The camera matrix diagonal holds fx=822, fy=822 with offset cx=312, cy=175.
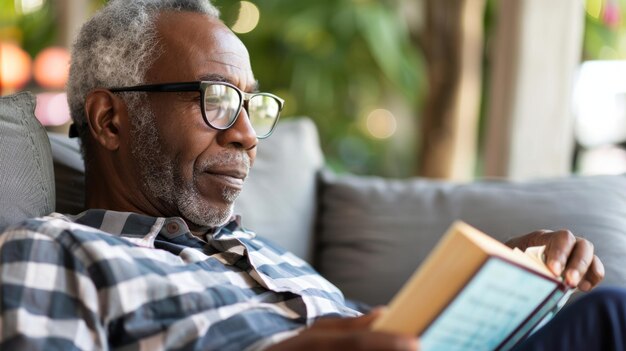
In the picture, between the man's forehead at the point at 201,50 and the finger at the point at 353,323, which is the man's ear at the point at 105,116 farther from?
the finger at the point at 353,323

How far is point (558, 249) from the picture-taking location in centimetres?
127

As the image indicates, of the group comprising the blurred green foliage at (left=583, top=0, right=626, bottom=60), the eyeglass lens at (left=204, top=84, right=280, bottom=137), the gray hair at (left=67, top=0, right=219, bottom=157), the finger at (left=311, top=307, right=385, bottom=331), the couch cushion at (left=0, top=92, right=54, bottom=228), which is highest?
the blurred green foliage at (left=583, top=0, right=626, bottom=60)

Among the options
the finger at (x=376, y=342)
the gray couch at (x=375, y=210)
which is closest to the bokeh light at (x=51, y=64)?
the gray couch at (x=375, y=210)

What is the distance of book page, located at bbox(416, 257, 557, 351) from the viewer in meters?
0.96

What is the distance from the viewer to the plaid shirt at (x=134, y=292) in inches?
43.8

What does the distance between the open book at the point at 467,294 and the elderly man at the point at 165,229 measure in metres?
0.10

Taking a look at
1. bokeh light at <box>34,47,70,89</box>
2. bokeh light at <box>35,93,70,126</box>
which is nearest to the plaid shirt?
bokeh light at <box>35,93,70,126</box>

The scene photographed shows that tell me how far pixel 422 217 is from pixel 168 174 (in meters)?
0.72

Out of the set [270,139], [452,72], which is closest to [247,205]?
[270,139]

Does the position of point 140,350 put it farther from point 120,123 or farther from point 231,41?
point 231,41

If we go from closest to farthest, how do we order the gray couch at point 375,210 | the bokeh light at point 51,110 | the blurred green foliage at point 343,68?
the gray couch at point 375,210 → the blurred green foliage at point 343,68 → the bokeh light at point 51,110

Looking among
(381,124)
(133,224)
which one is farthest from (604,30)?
(133,224)

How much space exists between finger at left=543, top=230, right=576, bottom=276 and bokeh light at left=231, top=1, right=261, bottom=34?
3203 millimetres

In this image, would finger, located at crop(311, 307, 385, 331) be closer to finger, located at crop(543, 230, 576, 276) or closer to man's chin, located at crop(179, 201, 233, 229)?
finger, located at crop(543, 230, 576, 276)
